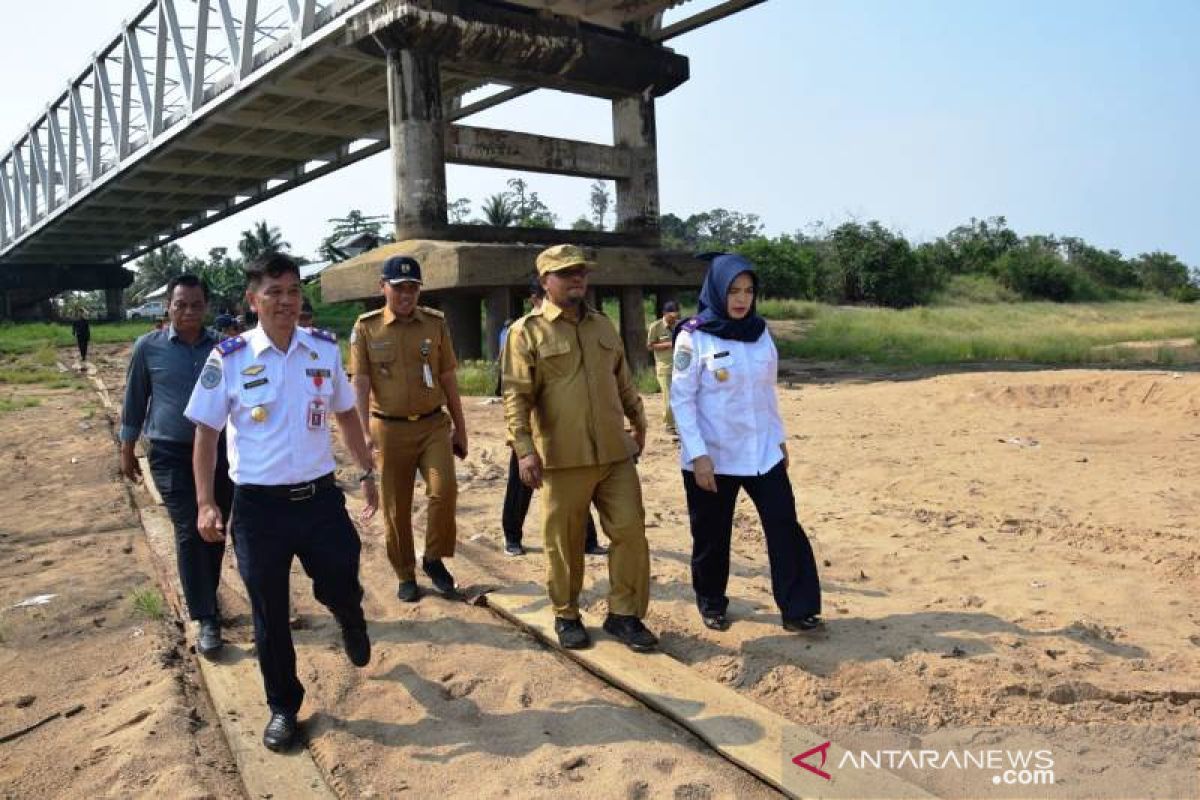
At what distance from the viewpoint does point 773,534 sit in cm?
391

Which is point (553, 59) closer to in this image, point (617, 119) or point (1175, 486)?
point (617, 119)

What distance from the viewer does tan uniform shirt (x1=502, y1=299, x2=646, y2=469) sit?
150 inches

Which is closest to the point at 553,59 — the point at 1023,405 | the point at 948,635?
the point at 1023,405

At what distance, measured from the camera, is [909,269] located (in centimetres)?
3672

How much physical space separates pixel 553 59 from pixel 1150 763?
1266 cm

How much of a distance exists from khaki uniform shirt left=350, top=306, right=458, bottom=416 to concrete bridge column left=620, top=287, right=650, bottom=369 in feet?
32.5

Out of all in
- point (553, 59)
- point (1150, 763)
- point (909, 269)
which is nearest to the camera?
point (1150, 763)

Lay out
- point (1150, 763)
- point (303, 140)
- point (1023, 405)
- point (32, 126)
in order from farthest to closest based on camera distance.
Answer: point (32, 126), point (303, 140), point (1023, 405), point (1150, 763)

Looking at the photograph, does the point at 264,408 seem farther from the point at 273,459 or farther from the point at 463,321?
the point at 463,321

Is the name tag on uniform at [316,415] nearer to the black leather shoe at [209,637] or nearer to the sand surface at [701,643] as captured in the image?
the sand surface at [701,643]

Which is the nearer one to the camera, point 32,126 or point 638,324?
point 638,324

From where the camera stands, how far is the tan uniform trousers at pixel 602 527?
386cm

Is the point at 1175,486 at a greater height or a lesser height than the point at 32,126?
lesser

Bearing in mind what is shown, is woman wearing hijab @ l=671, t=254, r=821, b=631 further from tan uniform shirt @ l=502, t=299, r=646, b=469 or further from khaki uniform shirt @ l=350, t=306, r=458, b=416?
khaki uniform shirt @ l=350, t=306, r=458, b=416
